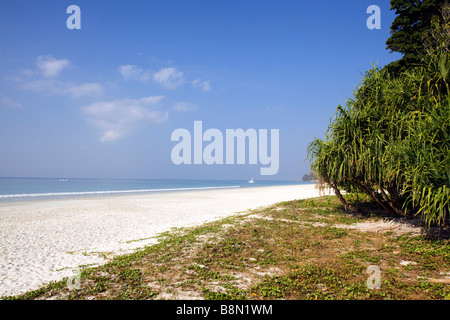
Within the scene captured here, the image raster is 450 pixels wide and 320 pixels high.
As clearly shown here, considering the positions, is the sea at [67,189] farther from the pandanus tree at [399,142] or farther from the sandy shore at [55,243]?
the pandanus tree at [399,142]

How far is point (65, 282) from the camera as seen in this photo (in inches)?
211

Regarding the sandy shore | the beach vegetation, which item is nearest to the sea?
the sandy shore

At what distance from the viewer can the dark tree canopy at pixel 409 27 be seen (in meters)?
16.5

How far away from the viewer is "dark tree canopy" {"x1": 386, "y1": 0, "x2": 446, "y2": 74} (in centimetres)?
1645

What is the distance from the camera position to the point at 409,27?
17.8 metres

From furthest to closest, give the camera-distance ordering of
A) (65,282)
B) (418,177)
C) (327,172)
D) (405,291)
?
(327,172), (418,177), (65,282), (405,291)

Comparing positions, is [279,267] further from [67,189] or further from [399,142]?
[67,189]

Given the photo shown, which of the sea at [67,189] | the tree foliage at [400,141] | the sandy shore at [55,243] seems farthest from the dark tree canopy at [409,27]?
the sea at [67,189]

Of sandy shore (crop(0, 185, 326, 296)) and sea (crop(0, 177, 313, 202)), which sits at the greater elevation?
sandy shore (crop(0, 185, 326, 296))

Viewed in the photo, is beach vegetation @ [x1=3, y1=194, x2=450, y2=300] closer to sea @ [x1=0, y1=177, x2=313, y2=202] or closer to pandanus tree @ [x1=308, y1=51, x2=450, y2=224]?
pandanus tree @ [x1=308, y1=51, x2=450, y2=224]

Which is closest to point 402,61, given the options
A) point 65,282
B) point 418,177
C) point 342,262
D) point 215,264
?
point 418,177

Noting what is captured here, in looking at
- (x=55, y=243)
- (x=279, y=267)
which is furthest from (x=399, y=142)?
(x=55, y=243)

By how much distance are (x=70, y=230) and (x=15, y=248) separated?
3.17 metres
